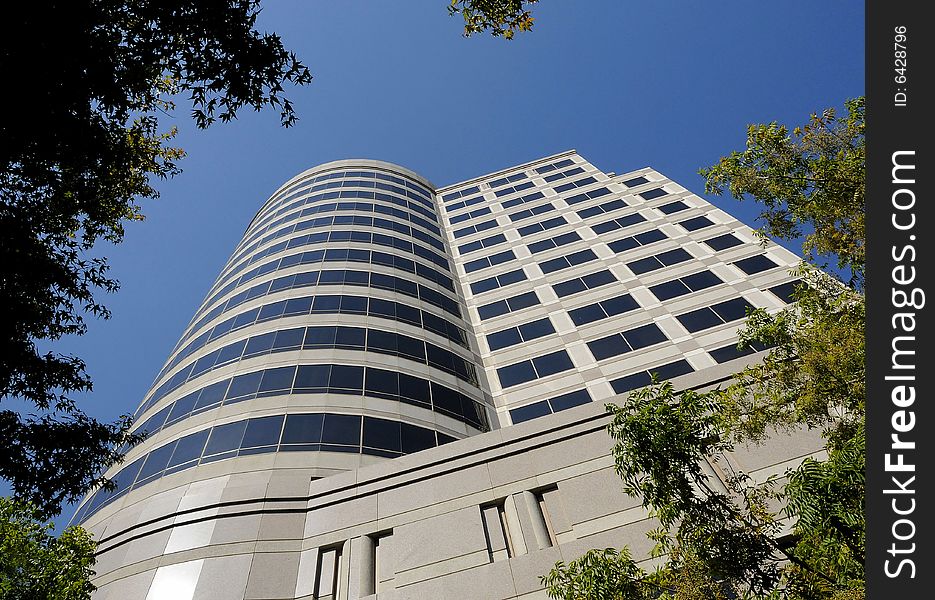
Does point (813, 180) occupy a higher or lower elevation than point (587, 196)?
lower

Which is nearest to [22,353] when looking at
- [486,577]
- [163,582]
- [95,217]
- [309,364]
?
[95,217]

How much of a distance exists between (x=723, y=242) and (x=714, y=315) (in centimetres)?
762

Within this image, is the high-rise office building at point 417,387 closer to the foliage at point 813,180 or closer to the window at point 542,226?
the window at point 542,226

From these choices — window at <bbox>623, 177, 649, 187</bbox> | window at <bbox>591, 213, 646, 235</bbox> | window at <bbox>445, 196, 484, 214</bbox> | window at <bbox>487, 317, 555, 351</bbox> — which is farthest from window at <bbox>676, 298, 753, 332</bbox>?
window at <bbox>445, 196, 484, 214</bbox>

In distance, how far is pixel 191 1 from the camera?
27.3ft

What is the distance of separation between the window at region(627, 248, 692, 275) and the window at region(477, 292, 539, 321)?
21.4 ft

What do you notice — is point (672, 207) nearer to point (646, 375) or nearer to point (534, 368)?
point (646, 375)

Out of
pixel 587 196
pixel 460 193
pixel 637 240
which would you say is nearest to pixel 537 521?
pixel 637 240

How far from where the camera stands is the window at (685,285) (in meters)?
29.2

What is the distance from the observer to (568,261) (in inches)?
1399

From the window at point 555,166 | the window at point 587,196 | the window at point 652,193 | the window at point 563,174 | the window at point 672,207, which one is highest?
the window at point 555,166

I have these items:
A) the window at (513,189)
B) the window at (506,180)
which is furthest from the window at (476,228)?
the window at (506,180)

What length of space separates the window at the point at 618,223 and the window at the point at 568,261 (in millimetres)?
2923

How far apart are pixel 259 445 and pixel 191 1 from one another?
15.0 m
